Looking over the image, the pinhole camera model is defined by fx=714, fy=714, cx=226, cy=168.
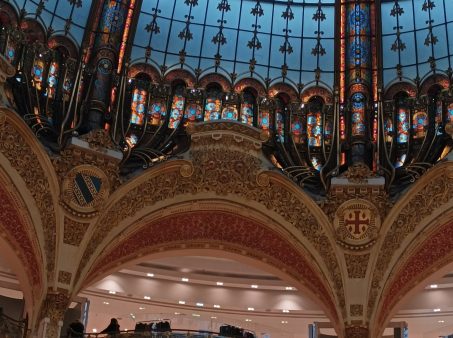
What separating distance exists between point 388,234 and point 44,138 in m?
8.97

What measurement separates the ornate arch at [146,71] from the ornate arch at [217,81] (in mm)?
1308

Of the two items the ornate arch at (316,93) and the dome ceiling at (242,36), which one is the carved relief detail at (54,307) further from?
the ornate arch at (316,93)

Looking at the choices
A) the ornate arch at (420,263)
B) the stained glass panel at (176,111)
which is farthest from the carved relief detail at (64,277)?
the ornate arch at (420,263)

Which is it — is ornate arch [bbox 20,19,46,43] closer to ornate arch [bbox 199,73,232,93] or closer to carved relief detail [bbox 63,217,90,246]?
ornate arch [bbox 199,73,232,93]

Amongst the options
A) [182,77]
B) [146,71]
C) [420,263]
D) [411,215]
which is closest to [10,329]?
[146,71]

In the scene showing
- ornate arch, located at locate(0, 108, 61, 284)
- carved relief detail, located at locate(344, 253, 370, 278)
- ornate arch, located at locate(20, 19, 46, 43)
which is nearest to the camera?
ornate arch, located at locate(0, 108, 61, 284)

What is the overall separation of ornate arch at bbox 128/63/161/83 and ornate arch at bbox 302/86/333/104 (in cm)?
437

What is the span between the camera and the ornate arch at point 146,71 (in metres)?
20.7

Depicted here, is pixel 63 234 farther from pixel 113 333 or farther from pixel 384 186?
pixel 384 186

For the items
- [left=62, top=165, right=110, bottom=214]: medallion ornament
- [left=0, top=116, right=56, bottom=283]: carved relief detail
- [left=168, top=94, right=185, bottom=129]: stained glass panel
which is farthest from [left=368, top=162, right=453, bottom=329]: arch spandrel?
[left=0, top=116, right=56, bottom=283]: carved relief detail

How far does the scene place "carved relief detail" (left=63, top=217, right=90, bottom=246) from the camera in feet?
56.5

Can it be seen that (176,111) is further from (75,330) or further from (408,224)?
(408,224)

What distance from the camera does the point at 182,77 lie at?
68.8 ft

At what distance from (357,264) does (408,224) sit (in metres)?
1.65
